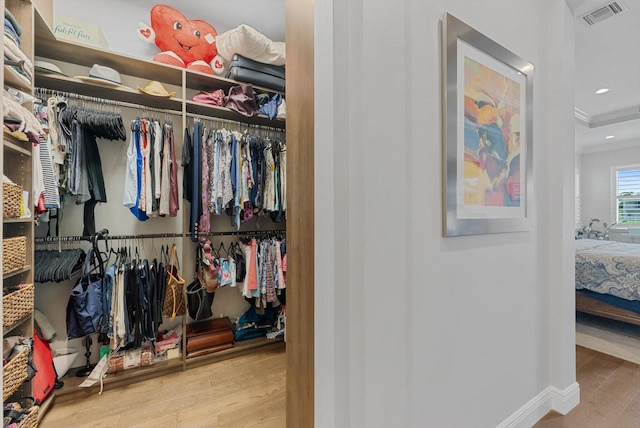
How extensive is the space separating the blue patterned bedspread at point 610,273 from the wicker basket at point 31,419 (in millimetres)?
4648

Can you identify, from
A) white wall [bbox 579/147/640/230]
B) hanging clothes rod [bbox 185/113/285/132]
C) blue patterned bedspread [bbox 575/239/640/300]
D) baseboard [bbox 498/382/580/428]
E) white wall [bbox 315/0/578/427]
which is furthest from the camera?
white wall [bbox 579/147/640/230]

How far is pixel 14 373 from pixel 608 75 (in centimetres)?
570

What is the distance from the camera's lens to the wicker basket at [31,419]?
143 cm

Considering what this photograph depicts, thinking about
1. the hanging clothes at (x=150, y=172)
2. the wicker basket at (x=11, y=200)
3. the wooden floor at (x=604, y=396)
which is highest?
the hanging clothes at (x=150, y=172)

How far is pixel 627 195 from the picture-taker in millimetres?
5832

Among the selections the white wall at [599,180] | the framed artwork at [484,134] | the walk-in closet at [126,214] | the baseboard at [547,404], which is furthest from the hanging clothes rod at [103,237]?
the white wall at [599,180]

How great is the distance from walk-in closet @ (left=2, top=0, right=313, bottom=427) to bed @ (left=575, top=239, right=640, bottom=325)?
3274mm

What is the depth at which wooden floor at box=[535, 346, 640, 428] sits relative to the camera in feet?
5.35

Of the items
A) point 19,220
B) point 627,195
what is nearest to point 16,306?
point 19,220

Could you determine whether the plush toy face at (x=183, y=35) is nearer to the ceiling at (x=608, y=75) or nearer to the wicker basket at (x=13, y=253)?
the wicker basket at (x=13, y=253)

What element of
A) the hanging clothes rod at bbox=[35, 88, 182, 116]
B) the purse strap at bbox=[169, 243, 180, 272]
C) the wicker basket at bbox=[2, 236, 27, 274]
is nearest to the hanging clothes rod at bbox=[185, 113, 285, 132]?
the hanging clothes rod at bbox=[35, 88, 182, 116]

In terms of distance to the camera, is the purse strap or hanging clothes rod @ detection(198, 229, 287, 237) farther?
hanging clothes rod @ detection(198, 229, 287, 237)

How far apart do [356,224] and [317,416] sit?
0.70m

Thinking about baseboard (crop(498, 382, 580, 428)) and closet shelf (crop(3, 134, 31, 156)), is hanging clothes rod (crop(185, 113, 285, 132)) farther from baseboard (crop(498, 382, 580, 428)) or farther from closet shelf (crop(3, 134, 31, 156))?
baseboard (crop(498, 382, 580, 428))
